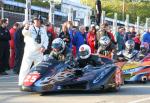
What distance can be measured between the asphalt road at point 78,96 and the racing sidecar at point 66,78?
0.20 meters

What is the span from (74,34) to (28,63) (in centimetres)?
520

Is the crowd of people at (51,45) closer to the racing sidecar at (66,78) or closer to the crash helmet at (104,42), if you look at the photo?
the crash helmet at (104,42)

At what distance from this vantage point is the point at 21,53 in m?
17.6

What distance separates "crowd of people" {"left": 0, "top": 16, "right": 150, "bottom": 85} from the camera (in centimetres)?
1288

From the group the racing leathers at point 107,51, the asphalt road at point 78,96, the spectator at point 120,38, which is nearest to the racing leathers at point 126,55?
the racing leathers at point 107,51

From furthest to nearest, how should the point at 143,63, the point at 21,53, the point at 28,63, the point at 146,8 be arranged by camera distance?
1. the point at 146,8
2. the point at 21,53
3. the point at 143,63
4. the point at 28,63

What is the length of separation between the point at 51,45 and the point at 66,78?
411cm

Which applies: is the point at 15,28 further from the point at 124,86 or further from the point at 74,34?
the point at 124,86

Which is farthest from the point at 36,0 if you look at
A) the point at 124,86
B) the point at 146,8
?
the point at 124,86

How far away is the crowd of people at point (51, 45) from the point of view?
12.9m

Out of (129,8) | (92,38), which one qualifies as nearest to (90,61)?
(92,38)

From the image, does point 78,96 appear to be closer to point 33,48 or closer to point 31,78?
point 31,78

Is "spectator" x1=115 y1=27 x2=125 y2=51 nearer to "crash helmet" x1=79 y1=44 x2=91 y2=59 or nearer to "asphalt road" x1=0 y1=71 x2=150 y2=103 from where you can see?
"asphalt road" x1=0 y1=71 x2=150 y2=103

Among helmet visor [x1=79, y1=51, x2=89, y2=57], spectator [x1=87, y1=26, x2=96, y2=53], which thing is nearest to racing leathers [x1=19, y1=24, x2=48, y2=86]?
helmet visor [x1=79, y1=51, x2=89, y2=57]
